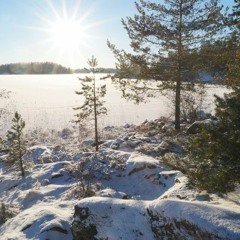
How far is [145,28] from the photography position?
1675 centimetres

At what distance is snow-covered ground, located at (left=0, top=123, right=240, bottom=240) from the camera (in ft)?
15.3

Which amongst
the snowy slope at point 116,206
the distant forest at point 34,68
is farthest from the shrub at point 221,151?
the distant forest at point 34,68

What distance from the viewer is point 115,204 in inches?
223

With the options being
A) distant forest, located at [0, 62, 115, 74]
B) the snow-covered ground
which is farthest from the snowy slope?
distant forest, located at [0, 62, 115, 74]

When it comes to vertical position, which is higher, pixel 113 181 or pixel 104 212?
pixel 104 212

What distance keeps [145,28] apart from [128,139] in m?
6.74

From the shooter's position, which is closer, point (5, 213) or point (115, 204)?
point (115, 204)

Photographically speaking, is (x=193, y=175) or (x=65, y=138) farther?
(x=65, y=138)

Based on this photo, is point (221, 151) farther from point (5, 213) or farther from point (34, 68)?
point (34, 68)

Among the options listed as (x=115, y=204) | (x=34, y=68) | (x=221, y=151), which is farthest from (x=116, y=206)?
(x=34, y=68)

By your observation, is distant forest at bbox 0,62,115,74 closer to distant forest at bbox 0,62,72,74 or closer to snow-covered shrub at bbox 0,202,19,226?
distant forest at bbox 0,62,72,74

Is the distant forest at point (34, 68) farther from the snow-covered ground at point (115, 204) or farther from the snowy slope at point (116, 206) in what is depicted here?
the snowy slope at point (116, 206)

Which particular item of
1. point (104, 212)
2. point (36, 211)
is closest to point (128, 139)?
point (36, 211)

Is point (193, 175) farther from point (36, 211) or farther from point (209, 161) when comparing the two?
point (36, 211)
